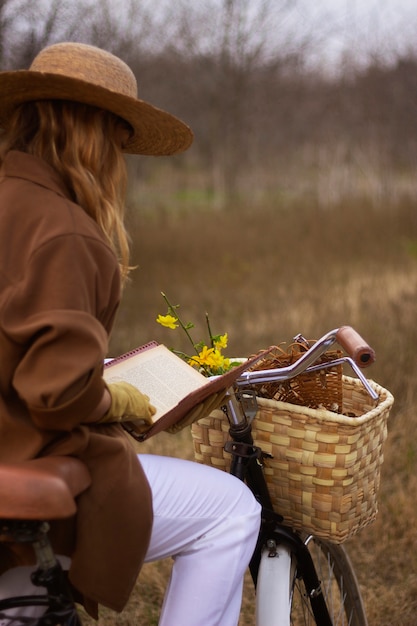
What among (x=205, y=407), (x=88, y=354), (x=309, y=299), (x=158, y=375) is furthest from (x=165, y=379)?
(x=309, y=299)

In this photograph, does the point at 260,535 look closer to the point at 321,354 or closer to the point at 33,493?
the point at 321,354

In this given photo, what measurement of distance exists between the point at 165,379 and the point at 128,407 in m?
0.31

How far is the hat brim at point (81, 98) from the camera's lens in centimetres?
182

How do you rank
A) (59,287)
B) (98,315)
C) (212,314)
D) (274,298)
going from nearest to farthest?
(59,287) < (98,315) < (212,314) < (274,298)

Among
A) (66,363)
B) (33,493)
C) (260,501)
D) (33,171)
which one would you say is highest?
(33,171)

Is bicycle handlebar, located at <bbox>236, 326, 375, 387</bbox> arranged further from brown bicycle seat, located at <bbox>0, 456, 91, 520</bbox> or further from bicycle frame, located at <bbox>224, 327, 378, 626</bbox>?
brown bicycle seat, located at <bbox>0, 456, 91, 520</bbox>

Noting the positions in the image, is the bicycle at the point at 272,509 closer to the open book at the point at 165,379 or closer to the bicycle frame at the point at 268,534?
the bicycle frame at the point at 268,534

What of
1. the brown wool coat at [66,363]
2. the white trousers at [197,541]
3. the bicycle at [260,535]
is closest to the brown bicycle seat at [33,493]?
the bicycle at [260,535]

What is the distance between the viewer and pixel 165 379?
2141mm

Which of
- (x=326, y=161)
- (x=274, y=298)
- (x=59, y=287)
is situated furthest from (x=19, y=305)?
(x=326, y=161)

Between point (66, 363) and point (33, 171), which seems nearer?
point (66, 363)

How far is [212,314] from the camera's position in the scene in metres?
9.04

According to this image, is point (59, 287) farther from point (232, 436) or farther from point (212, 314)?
point (212, 314)

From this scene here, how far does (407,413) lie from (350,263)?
21.0 feet
